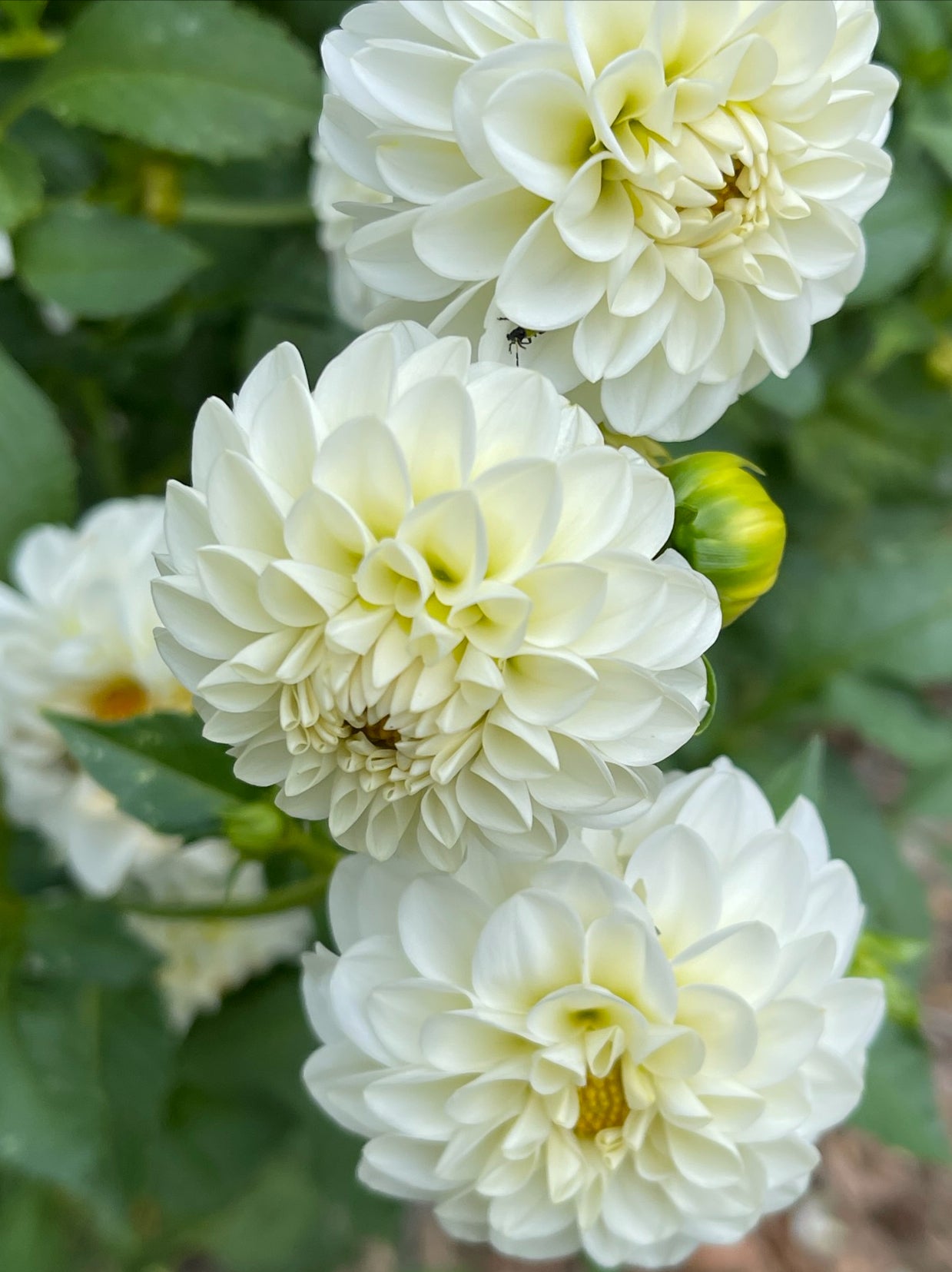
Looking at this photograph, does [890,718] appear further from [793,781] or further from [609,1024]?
[609,1024]

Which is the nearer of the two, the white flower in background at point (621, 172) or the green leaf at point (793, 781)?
the white flower in background at point (621, 172)

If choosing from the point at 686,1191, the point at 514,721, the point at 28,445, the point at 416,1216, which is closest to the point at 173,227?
the point at 28,445

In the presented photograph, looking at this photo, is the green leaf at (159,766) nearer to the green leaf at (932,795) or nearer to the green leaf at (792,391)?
the green leaf at (792,391)

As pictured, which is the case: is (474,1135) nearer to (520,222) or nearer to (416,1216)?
(520,222)

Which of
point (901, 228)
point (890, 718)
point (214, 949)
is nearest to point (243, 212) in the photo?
point (901, 228)

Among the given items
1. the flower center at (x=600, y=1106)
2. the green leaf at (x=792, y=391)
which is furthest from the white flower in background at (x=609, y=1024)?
the green leaf at (x=792, y=391)

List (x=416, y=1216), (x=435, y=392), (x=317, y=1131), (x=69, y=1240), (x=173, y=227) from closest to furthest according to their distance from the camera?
1. (x=435, y=392)
2. (x=173, y=227)
3. (x=317, y=1131)
4. (x=69, y=1240)
5. (x=416, y=1216)

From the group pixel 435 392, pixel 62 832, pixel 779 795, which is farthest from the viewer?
pixel 62 832

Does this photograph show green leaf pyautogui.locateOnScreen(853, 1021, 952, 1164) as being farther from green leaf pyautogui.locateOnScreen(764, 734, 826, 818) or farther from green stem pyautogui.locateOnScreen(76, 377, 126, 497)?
green stem pyautogui.locateOnScreen(76, 377, 126, 497)
